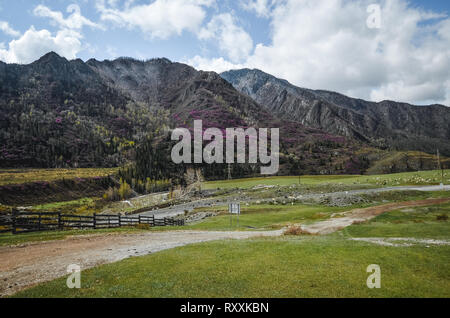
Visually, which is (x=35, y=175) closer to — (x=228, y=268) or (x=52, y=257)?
(x=52, y=257)

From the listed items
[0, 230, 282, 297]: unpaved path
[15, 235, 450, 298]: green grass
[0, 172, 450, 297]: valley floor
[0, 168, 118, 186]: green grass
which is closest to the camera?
[15, 235, 450, 298]: green grass

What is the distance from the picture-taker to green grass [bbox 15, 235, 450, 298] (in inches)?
401

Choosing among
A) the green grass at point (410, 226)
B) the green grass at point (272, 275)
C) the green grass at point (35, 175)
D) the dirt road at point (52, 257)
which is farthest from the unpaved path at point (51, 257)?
the green grass at point (35, 175)

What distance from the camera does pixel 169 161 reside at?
496ft

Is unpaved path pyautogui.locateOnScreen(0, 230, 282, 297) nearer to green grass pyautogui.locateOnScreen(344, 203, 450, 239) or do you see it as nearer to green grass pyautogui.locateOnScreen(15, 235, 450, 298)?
green grass pyautogui.locateOnScreen(15, 235, 450, 298)

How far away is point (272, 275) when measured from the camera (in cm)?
1212

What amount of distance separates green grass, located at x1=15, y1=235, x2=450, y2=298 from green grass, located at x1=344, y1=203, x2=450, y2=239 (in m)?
7.67

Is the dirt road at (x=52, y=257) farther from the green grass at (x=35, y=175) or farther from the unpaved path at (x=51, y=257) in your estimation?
the green grass at (x=35, y=175)

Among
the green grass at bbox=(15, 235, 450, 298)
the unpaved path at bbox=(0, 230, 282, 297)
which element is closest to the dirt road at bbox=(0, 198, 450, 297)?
the unpaved path at bbox=(0, 230, 282, 297)

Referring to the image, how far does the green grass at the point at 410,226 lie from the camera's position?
22.2 m

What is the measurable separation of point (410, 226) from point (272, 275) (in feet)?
68.1

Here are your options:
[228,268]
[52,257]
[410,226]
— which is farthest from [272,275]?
[410,226]

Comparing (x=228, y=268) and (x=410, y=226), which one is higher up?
(x=228, y=268)

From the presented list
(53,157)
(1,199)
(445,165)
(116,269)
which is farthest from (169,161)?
(445,165)
